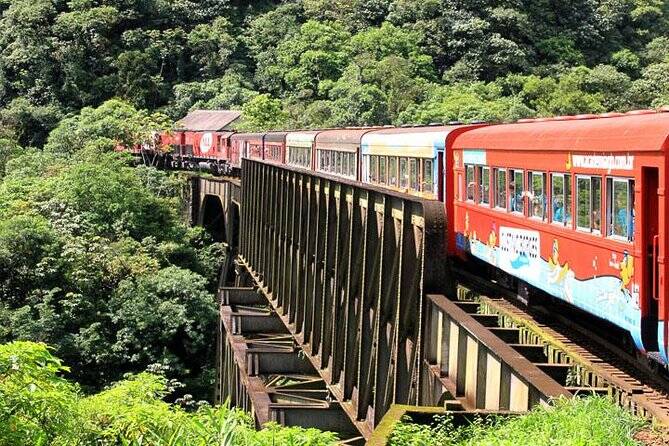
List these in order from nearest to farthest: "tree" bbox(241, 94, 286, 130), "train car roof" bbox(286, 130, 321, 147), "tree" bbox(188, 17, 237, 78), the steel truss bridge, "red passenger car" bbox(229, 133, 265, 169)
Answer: the steel truss bridge, "train car roof" bbox(286, 130, 321, 147), "red passenger car" bbox(229, 133, 265, 169), "tree" bbox(241, 94, 286, 130), "tree" bbox(188, 17, 237, 78)

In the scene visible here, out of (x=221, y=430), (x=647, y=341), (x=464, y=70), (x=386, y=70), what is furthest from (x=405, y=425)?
(x=464, y=70)

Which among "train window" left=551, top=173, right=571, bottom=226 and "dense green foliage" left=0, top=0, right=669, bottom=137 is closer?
"train window" left=551, top=173, right=571, bottom=226

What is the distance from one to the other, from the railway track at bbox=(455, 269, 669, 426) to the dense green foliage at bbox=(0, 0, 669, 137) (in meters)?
54.1

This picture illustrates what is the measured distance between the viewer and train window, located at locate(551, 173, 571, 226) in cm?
1224

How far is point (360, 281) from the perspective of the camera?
50.5 ft

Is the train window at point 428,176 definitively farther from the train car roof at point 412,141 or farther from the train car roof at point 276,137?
the train car roof at point 276,137

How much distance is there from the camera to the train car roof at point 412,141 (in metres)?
17.9

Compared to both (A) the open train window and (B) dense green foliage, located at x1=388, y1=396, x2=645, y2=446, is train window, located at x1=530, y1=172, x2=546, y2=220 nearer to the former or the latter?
(A) the open train window

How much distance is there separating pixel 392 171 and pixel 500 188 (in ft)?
20.0

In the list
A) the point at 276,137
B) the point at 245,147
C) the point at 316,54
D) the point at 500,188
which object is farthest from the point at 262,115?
the point at 500,188

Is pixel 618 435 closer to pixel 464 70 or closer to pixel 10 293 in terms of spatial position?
pixel 10 293

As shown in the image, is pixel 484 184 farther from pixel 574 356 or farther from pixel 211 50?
pixel 211 50

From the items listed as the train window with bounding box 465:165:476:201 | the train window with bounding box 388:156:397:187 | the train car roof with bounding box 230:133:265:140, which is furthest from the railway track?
the train car roof with bounding box 230:133:265:140

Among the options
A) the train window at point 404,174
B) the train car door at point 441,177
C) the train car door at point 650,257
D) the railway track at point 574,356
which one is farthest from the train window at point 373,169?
the train car door at point 650,257
